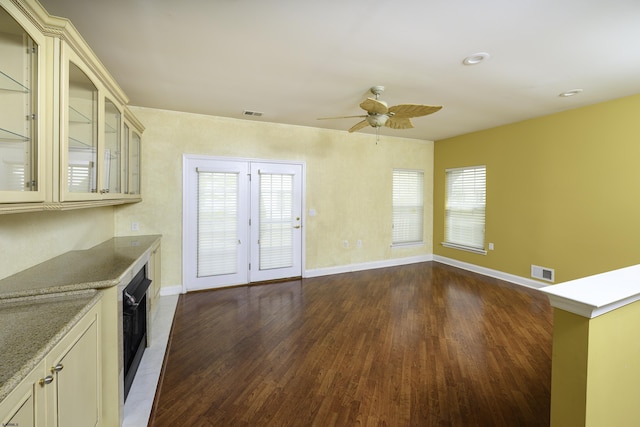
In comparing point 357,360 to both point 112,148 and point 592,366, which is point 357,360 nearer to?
point 592,366

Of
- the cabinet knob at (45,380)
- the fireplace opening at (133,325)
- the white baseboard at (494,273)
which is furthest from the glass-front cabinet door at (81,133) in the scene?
the white baseboard at (494,273)

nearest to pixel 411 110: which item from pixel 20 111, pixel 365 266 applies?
pixel 20 111

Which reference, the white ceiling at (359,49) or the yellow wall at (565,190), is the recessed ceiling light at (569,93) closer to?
the white ceiling at (359,49)

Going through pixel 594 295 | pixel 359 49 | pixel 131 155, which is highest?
pixel 359 49

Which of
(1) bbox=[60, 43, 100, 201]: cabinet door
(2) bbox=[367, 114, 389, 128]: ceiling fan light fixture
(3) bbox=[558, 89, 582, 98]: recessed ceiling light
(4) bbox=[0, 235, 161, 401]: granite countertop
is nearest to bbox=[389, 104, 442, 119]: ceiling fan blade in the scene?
(2) bbox=[367, 114, 389, 128]: ceiling fan light fixture

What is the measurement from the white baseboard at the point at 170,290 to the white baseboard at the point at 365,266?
2013 mm

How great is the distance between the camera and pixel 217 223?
425 cm

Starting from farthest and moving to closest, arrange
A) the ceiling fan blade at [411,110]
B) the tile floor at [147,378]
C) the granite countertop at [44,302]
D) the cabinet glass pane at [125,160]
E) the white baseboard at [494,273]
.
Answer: the white baseboard at [494,273]
the cabinet glass pane at [125,160]
the ceiling fan blade at [411,110]
the tile floor at [147,378]
the granite countertop at [44,302]

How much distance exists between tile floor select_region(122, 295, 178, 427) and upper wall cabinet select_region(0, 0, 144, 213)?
1.40 metres

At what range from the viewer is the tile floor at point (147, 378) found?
1.80 m

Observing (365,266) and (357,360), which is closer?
(357,360)

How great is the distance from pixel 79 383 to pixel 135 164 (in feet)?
8.98

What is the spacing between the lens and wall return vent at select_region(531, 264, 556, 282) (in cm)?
411

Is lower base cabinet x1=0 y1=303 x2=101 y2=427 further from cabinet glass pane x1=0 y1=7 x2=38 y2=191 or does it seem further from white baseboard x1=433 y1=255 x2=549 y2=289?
white baseboard x1=433 y1=255 x2=549 y2=289
